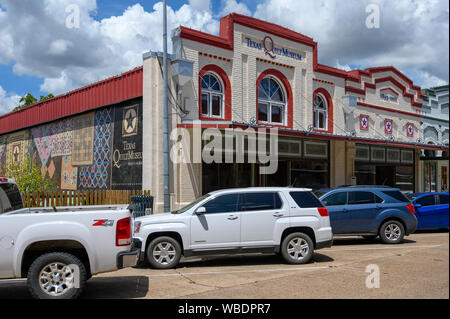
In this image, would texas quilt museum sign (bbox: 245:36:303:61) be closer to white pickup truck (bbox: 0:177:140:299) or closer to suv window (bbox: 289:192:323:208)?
suv window (bbox: 289:192:323:208)

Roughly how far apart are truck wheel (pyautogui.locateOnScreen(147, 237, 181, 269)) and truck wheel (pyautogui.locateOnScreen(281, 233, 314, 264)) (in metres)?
2.30

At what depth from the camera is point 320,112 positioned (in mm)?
23141

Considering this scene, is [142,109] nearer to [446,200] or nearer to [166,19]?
[166,19]

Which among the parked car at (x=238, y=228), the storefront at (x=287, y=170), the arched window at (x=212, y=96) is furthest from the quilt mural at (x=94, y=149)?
the parked car at (x=238, y=228)

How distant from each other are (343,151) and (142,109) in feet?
37.3

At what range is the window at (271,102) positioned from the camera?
20.3m

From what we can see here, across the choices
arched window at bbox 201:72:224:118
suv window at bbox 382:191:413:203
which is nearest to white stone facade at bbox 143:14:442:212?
arched window at bbox 201:72:224:118

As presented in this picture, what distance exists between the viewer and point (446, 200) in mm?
15414

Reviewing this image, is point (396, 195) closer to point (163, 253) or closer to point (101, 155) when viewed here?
point (163, 253)

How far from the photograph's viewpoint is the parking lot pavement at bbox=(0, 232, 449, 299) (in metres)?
6.84

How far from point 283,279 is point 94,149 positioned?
1472cm

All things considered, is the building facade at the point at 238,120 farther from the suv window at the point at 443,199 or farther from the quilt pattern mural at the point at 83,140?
the suv window at the point at 443,199

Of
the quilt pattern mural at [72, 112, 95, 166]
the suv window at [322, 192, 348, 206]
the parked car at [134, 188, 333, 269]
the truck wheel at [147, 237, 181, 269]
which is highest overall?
the quilt pattern mural at [72, 112, 95, 166]
